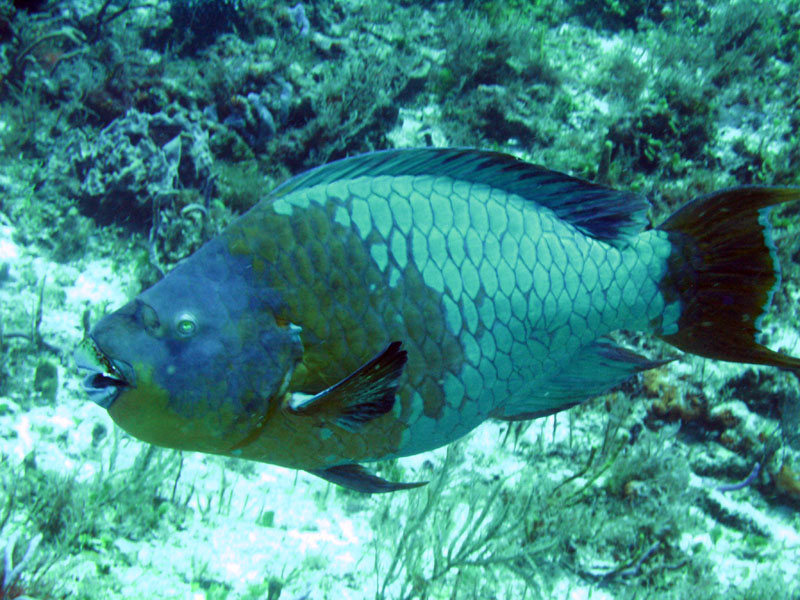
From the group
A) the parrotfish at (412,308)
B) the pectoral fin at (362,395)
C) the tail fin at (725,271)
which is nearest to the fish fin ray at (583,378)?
the parrotfish at (412,308)

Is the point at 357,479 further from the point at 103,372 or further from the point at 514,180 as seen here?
the point at 514,180

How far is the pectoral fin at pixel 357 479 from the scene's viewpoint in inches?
65.4

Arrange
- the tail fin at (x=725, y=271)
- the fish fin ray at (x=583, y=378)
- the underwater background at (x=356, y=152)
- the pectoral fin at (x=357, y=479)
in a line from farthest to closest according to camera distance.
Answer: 1. the underwater background at (x=356, y=152)
2. the fish fin ray at (x=583, y=378)
3. the tail fin at (x=725, y=271)
4. the pectoral fin at (x=357, y=479)

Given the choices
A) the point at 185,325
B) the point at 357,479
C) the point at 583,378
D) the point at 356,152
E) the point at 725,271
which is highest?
the point at 356,152

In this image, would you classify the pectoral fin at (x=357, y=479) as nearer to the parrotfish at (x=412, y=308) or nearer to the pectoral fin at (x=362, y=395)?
the parrotfish at (x=412, y=308)

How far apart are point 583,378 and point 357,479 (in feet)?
3.08

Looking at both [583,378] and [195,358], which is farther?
[583,378]

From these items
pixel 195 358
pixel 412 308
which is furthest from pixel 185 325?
pixel 412 308

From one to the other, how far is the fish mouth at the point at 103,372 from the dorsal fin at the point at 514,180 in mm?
717

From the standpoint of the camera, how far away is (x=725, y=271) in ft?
5.96

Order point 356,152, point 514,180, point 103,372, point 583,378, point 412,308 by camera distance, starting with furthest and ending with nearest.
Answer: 1. point 356,152
2. point 583,378
3. point 514,180
4. point 412,308
5. point 103,372

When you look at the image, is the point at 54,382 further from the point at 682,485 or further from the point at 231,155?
the point at 682,485

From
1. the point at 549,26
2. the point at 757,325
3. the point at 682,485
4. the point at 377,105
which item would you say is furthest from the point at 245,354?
the point at 549,26

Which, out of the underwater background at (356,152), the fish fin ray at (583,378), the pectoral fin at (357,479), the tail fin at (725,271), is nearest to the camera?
the pectoral fin at (357,479)
